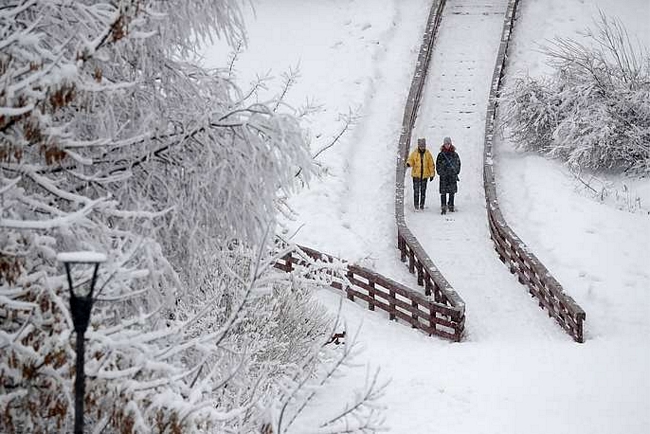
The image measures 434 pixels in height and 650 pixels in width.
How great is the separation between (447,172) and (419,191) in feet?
2.88

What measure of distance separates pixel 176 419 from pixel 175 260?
1863 mm

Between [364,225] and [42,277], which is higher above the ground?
[42,277]

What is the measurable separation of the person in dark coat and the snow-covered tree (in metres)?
11.6

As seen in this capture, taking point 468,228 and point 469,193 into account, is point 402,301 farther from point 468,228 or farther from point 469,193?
point 469,193

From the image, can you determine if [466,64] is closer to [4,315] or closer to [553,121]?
[553,121]

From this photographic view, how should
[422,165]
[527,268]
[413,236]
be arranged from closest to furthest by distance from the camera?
[527,268] → [413,236] → [422,165]

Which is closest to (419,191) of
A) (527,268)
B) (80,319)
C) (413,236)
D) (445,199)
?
(445,199)

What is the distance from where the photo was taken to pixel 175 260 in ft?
18.1

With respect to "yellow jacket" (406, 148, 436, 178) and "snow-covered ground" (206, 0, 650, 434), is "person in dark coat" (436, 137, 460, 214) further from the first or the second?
"snow-covered ground" (206, 0, 650, 434)

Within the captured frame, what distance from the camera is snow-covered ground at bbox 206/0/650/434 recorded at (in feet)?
37.6

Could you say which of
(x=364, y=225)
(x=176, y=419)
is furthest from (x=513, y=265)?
(x=176, y=419)

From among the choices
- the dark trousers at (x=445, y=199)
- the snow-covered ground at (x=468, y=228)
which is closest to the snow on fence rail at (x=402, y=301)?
the snow-covered ground at (x=468, y=228)

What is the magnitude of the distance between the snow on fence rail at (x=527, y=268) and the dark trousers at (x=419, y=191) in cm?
133

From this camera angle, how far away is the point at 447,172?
17.5m
